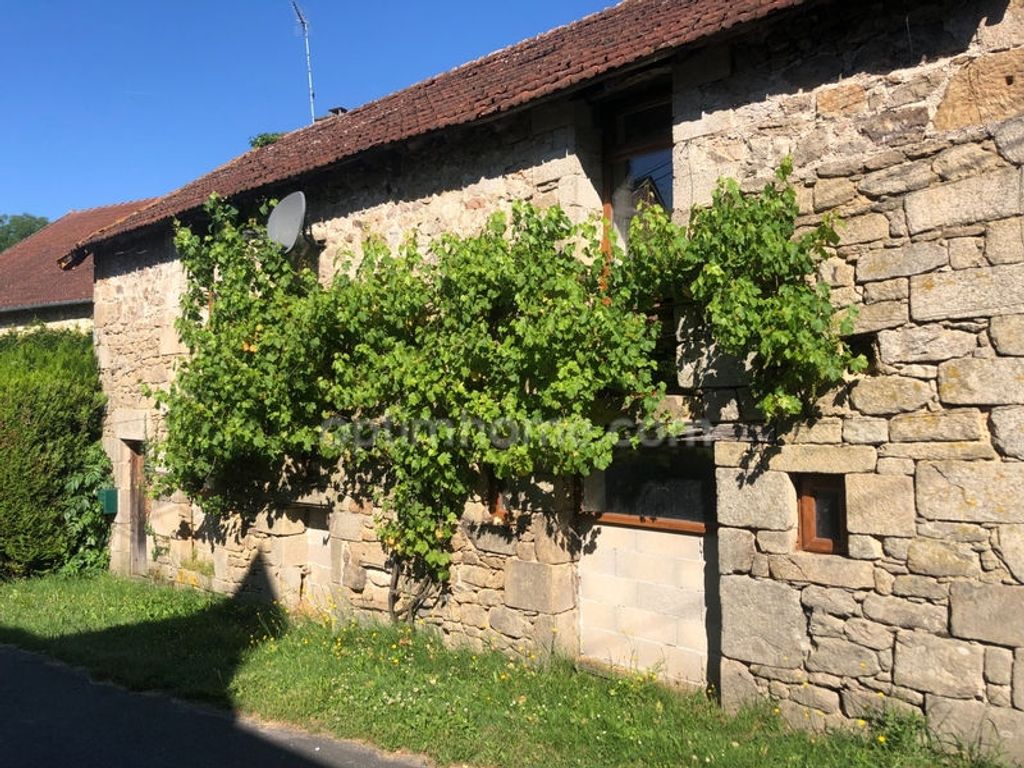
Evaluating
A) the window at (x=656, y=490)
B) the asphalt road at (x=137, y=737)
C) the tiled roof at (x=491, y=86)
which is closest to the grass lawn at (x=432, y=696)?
the asphalt road at (x=137, y=737)

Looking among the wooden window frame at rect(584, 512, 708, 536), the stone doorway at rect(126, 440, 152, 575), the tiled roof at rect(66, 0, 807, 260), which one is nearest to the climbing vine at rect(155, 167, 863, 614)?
the wooden window frame at rect(584, 512, 708, 536)

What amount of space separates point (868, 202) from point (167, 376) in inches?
302

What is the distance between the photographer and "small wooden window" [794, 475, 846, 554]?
464 cm

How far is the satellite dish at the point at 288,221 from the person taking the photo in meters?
7.44

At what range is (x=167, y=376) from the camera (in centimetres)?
938

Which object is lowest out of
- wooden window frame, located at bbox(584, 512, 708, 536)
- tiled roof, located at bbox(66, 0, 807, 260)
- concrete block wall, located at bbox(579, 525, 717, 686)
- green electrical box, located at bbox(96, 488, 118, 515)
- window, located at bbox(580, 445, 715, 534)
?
concrete block wall, located at bbox(579, 525, 717, 686)

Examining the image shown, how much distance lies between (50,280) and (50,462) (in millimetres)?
7596

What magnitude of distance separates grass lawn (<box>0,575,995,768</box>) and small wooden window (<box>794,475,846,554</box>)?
959 millimetres

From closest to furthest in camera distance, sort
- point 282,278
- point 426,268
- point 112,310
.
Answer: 1. point 426,268
2. point 282,278
3. point 112,310

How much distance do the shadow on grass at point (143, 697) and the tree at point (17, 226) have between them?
41.9 meters

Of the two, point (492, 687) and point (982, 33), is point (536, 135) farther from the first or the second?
point (492, 687)

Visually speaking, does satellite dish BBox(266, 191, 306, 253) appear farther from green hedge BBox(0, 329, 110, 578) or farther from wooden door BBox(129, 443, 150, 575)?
green hedge BBox(0, 329, 110, 578)

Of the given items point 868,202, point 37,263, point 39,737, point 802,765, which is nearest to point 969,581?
point 802,765

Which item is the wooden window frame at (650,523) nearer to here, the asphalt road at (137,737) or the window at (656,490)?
the window at (656,490)
